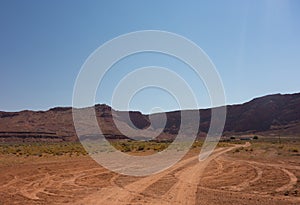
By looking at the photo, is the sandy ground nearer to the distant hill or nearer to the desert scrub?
the desert scrub

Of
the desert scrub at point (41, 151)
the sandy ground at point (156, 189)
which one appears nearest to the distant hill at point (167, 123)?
the desert scrub at point (41, 151)

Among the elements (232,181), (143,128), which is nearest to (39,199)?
(232,181)

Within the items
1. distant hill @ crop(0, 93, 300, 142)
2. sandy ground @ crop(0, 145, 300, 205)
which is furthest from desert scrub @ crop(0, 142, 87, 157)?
distant hill @ crop(0, 93, 300, 142)

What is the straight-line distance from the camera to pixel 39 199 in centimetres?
1267

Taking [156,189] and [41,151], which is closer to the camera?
[156,189]

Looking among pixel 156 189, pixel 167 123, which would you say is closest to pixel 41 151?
pixel 156 189

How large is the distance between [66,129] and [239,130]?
66.5 metres

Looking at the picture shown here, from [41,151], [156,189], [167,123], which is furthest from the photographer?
[167,123]

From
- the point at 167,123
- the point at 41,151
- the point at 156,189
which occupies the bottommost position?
the point at 156,189

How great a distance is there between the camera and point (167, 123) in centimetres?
15262

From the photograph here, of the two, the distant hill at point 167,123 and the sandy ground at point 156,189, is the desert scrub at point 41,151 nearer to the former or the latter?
the sandy ground at point 156,189

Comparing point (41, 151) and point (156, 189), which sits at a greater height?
point (41, 151)

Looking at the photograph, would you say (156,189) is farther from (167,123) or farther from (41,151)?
(167,123)

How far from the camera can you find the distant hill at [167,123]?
111 m
